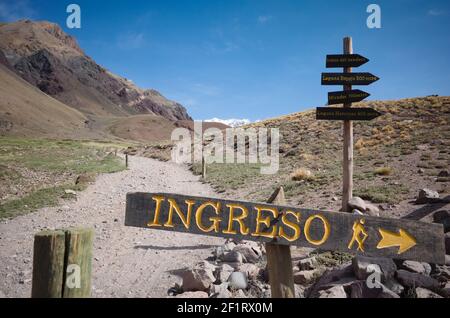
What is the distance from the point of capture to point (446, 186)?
1045cm

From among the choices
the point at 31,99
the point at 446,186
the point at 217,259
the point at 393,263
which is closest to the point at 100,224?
the point at 217,259

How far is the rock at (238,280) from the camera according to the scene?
515 centimetres

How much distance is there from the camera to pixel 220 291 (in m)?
4.70

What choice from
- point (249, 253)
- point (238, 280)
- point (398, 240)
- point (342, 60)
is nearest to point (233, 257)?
point (249, 253)

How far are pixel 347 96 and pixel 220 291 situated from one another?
245 inches

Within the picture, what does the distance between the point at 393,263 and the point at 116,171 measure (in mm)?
20052

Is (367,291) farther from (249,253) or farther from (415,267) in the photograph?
(249,253)

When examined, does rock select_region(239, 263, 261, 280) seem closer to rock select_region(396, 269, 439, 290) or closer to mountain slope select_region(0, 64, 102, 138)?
rock select_region(396, 269, 439, 290)

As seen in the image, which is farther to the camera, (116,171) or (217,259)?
(116,171)

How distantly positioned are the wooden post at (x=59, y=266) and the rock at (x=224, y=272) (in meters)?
2.64

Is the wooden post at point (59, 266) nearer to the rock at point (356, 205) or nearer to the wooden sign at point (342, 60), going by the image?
the rock at point (356, 205)

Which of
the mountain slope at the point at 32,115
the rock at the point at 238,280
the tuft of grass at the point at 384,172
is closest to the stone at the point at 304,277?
the rock at the point at 238,280
